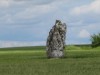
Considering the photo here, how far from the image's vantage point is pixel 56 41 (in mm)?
39594

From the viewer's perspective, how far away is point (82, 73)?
22.8 meters

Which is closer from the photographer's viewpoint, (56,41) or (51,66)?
(51,66)

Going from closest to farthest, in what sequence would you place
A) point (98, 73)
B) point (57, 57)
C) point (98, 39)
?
point (98, 73), point (57, 57), point (98, 39)

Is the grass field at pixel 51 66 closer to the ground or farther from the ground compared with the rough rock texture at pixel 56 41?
closer to the ground

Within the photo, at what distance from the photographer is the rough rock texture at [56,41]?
39125mm

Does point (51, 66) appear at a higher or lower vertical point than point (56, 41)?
lower

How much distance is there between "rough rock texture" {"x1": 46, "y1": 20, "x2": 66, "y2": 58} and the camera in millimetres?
39125

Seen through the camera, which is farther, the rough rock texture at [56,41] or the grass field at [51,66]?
the rough rock texture at [56,41]

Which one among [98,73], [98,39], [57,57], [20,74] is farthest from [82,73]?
[98,39]

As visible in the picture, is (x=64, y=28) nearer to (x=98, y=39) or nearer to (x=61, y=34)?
(x=61, y=34)

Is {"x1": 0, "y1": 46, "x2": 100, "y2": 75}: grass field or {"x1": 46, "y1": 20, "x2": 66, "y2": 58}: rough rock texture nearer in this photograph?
{"x1": 0, "y1": 46, "x2": 100, "y2": 75}: grass field

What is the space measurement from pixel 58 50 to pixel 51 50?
657 millimetres

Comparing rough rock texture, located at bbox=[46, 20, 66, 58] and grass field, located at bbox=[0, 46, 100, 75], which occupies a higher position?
rough rock texture, located at bbox=[46, 20, 66, 58]

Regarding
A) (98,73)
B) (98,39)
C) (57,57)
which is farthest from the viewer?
(98,39)
